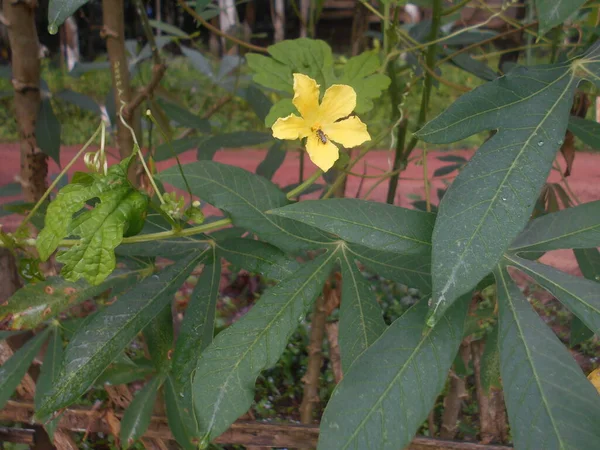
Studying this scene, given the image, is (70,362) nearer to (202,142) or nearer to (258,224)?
(258,224)

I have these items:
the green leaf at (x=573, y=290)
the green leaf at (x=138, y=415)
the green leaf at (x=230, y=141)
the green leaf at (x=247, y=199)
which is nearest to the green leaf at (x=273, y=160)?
the green leaf at (x=230, y=141)

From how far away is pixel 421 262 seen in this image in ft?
1.70

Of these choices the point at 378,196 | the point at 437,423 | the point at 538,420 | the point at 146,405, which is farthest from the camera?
the point at 378,196

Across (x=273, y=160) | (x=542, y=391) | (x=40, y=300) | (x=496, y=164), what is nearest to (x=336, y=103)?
(x=496, y=164)

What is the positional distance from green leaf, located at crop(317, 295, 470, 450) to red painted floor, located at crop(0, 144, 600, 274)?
111 cm

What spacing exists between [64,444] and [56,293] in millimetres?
373

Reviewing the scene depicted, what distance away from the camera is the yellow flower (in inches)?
19.1

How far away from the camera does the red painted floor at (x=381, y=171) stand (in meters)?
2.12

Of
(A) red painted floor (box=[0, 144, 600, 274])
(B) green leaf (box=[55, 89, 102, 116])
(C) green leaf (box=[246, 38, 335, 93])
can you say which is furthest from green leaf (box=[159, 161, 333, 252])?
(A) red painted floor (box=[0, 144, 600, 274])

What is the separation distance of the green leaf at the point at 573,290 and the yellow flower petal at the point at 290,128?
8.3 inches

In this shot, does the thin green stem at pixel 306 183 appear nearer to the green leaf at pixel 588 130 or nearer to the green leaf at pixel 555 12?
the green leaf at pixel 555 12

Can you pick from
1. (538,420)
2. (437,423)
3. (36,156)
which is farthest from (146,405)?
(437,423)

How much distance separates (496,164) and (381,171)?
129cm

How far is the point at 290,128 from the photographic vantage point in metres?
0.49
